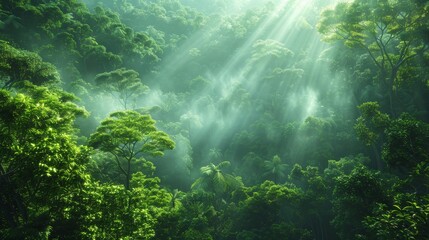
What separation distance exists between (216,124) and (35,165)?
1312 inches

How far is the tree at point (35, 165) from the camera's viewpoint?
7734 mm

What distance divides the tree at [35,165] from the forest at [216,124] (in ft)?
0.15

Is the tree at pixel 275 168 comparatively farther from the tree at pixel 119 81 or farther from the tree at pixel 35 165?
the tree at pixel 35 165

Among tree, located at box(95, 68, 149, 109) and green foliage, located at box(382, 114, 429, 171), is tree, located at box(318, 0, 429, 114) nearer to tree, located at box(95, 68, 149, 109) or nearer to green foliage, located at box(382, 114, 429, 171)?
green foliage, located at box(382, 114, 429, 171)

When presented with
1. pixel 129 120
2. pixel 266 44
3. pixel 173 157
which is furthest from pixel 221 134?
pixel 129 120

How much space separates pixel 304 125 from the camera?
1249 inches

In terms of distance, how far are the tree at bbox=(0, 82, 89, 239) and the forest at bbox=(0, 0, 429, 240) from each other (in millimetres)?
45

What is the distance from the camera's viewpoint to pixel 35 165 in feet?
25.6

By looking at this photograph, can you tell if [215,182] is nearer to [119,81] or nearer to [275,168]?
[275,168]

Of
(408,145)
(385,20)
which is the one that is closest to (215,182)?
(408,145)

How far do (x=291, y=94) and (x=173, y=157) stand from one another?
692 inches

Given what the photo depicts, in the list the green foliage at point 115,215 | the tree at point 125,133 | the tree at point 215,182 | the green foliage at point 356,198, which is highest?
the tree at point 215,182

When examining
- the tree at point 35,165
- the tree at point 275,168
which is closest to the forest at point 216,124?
the tree at point 35,165

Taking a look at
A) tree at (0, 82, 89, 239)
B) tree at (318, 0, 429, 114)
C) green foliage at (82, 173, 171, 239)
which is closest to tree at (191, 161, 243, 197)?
green foliage at (82, 173, 171, 239)
